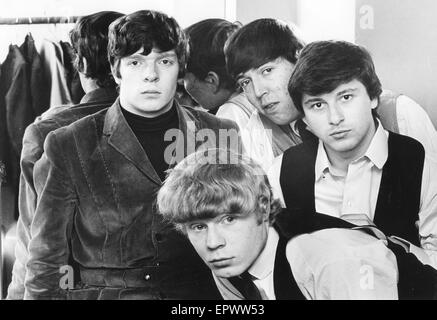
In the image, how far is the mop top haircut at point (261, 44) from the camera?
1.98m

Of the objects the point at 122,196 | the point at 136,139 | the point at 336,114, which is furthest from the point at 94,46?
the point at 336,114

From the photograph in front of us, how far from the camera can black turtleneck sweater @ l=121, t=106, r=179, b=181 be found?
1985 millimetres

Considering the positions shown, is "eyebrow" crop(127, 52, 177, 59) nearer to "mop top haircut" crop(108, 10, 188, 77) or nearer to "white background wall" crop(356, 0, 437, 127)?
"mop top haircut" crop(108, 10, 188, 77)

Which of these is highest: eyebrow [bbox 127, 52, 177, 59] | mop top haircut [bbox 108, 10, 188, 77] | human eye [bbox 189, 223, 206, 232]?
mop top haircut [bbox 108, 10, 188, 77]

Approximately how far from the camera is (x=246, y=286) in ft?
6.51

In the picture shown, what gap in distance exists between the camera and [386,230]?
1.96 meters

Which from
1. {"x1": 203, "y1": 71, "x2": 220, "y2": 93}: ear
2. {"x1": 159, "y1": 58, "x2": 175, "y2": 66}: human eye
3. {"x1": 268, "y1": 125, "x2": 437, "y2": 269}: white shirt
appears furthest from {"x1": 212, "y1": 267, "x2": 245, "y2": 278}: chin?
{"x1": 159, "y1": 58, "x2": 175, "y2": 66}: human eye

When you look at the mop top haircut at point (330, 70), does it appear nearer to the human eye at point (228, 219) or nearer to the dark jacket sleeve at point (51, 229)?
the human eye at point (228, 219)

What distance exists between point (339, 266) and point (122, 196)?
31.4 inches

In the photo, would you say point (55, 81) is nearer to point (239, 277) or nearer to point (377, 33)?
point (239, 277)

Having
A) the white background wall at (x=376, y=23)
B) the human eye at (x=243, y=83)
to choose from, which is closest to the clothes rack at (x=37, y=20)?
the white background wall at (x=376, y=23)

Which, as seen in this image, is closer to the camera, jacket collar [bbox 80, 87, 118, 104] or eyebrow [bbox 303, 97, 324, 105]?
eyebrow [bbox 303, 97, 324, 105]

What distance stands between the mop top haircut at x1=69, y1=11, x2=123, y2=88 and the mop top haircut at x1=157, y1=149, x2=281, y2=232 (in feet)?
1.41

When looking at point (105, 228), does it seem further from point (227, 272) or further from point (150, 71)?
point (150, 71)
